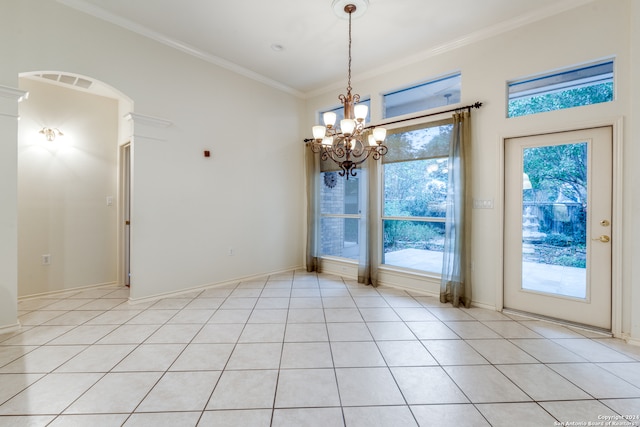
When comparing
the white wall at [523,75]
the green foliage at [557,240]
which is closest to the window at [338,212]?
the white wall at [523,75]

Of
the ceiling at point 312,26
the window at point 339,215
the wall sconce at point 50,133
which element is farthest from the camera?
the window at point 339,215

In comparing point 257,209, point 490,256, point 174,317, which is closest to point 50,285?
point 174,317

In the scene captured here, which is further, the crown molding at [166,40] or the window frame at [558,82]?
the crown molding at [166,40]

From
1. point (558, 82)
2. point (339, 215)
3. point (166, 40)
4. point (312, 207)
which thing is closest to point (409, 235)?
point (339, 215)

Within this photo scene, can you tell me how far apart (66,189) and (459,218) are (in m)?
5.39

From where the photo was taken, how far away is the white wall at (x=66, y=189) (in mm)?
3664

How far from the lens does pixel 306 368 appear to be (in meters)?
2.15

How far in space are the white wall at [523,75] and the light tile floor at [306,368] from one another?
22.4 inches

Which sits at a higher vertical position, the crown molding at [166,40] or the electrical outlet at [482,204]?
the crown molding at [166,40]

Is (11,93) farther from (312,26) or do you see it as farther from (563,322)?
(563,322)

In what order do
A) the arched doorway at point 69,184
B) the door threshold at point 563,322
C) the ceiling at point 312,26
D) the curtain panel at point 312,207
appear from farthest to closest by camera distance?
the curtain panel at point 312,207
the arched doorway at point 69,184
the ceiling at point 312,26
the door threshold at point 563,322

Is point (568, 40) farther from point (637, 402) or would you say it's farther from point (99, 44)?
point (99, 44)

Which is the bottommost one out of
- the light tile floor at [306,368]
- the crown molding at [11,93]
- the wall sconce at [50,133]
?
the light tile floor at [306,368]

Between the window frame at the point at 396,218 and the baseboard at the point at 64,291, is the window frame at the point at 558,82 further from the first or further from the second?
the baseboard at the point at 64,291
